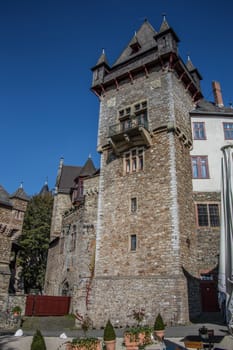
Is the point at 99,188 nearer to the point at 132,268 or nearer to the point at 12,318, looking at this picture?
the point at 132,268

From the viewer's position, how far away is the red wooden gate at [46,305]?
20.3 metres

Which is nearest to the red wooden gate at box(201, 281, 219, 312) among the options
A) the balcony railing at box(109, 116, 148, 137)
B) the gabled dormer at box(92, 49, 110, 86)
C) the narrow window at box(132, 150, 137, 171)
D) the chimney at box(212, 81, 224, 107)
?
the narrow window at box(132, 150, 137, 171)

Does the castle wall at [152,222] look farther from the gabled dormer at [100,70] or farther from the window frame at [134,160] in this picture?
the gabled dormer at [100,70]

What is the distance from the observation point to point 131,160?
2038 cm

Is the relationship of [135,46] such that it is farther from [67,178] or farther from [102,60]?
[67,178]

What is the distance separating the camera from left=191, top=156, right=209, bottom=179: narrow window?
2003 centimetres

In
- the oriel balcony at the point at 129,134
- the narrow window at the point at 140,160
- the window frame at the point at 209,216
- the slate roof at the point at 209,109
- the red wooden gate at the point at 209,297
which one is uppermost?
the slate roof at the point at 209,109

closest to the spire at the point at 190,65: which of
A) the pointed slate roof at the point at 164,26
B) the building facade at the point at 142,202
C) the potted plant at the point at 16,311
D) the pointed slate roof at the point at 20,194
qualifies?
the building facade at the point at 142,202

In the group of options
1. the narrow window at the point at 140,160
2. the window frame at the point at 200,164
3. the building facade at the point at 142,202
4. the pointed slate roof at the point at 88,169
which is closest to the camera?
the building facade at the point at 142,202

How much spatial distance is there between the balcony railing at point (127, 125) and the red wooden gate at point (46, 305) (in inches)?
505

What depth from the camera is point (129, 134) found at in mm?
20047

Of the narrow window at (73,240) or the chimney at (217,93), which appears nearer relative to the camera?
the narrow window at (73,240)

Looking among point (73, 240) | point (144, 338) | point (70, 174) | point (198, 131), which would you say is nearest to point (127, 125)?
point (198, 131)

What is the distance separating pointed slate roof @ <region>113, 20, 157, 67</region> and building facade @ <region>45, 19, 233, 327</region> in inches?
4.8
